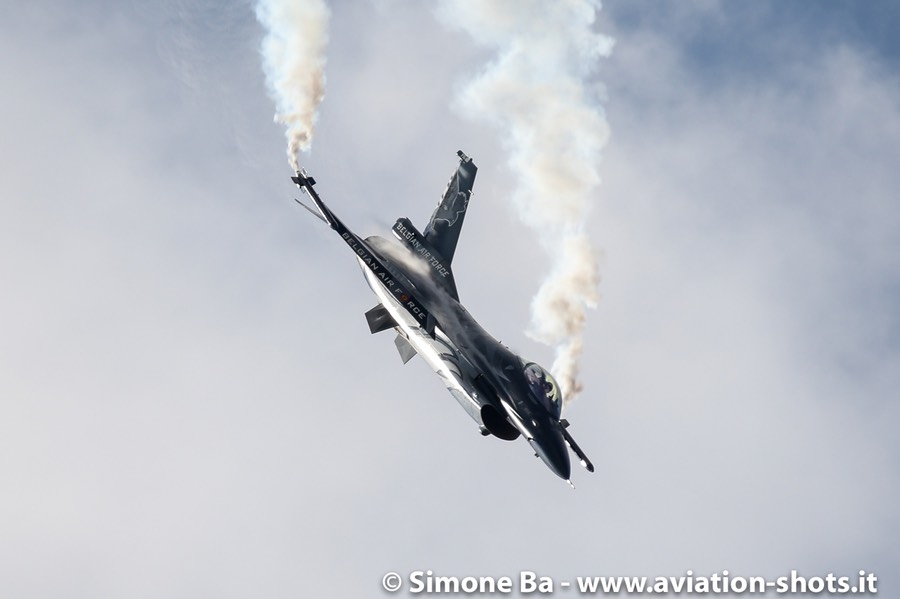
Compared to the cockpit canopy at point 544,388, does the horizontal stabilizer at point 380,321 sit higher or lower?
higher

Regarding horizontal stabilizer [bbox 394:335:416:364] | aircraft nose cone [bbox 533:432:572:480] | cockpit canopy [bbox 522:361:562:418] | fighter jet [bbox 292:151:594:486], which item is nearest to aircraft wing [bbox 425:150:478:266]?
fighter jet [bbox 292:151:594:486]

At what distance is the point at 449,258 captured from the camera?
184ft

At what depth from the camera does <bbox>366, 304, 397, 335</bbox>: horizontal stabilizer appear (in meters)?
54.1

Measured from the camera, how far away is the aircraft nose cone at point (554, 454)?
44.4 m

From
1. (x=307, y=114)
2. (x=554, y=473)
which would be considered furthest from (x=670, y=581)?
(x=307, y=114)

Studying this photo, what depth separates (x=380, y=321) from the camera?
5416cm

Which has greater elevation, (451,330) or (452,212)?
(452,212)

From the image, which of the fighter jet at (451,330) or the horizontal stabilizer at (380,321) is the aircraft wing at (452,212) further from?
the horizontal stabilizer at (380,321)

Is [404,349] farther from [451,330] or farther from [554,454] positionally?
[554,454]

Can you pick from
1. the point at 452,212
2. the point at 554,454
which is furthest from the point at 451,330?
the point at 452,212

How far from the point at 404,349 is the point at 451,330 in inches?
199

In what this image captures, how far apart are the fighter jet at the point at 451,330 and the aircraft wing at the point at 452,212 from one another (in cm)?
5

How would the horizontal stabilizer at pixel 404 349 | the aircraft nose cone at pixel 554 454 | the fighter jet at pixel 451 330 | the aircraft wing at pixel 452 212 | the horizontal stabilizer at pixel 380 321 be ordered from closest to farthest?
the aircraft nose cone at pixel 554 454
the fighter jet at pixel 451 330
the horizontal stabilizer at pixel 404 349
the horizontal stabilizer at pixel 380 321
the aircraft wing at pixel 452 212

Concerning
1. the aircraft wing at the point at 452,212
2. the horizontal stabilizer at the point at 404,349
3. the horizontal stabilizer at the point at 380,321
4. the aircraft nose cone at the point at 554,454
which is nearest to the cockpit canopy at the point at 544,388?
the aircraft nose cone at the point at 554,454
